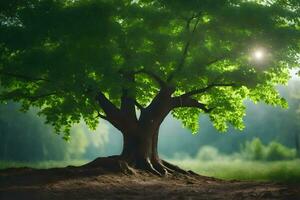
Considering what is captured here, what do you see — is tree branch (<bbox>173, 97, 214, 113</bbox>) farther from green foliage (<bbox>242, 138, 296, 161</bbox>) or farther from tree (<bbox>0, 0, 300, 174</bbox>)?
green foliage (<bbox>242, 138, 296, 161</bbox>)

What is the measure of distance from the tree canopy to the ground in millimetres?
2980

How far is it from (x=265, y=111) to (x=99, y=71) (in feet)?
197

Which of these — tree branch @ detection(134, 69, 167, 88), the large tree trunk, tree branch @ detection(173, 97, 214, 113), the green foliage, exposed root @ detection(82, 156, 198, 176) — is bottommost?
exposed root @ detection(82, 156, 198, 176)

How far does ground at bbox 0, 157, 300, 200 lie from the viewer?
46.4 ft

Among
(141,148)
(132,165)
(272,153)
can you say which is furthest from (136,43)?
(272,153)

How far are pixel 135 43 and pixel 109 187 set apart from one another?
267 inches

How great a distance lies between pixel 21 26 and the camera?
19.7m

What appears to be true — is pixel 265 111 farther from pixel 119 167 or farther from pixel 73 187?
pixel 73 187

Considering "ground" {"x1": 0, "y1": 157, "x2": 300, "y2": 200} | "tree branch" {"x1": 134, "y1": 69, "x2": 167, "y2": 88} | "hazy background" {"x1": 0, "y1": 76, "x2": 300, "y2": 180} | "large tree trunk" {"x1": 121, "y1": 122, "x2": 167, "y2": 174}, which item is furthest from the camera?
"hazy background" {"x1": 0, "y1": 76, "x2": 300, "y2": 180}

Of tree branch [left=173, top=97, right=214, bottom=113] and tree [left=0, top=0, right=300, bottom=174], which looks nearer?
tree [left=0, top=0, right=300, bottom=174]

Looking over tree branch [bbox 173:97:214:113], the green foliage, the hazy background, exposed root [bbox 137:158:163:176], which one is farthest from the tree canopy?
the green foliage

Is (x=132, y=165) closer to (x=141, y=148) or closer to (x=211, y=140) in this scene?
(x=141, y=148)

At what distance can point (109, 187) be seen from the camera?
16.9 meters

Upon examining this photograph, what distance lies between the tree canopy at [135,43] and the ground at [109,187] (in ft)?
9.78
